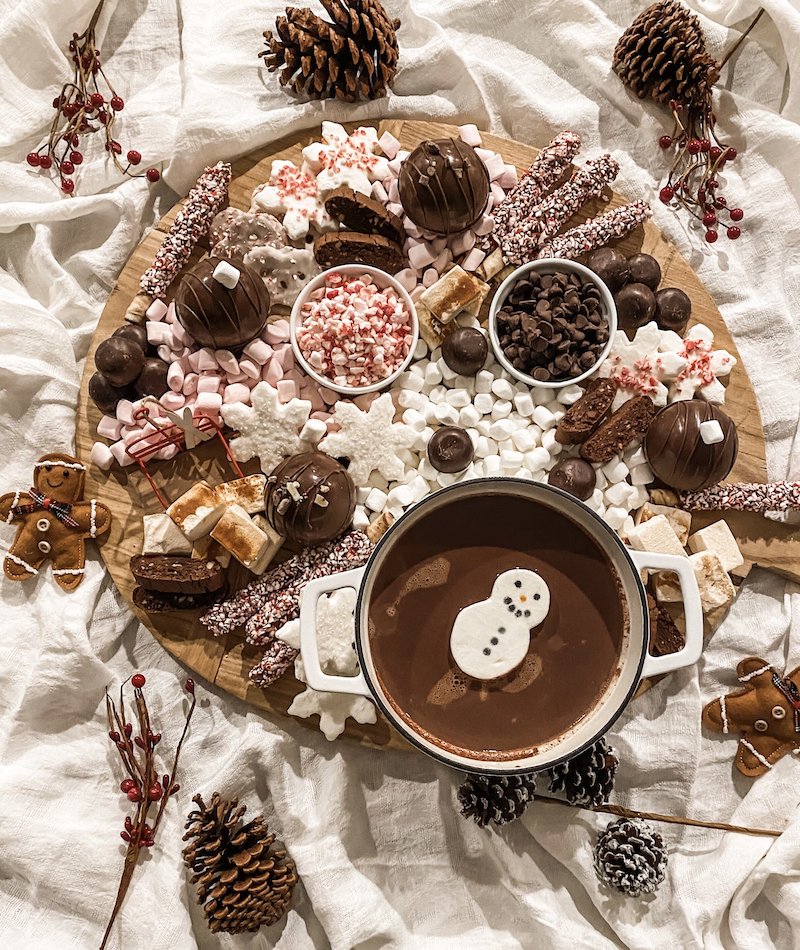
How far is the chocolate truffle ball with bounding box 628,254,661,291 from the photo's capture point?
1.92m

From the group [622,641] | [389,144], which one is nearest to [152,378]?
[389,144]

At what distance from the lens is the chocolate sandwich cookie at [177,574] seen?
181 cm

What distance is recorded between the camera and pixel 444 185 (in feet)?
5.97

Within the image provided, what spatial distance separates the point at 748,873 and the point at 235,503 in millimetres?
1579

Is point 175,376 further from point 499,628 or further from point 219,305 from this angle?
point 499,628

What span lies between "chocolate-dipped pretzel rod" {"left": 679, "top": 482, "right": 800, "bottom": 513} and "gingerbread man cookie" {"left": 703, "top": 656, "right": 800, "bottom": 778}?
0.41 metres

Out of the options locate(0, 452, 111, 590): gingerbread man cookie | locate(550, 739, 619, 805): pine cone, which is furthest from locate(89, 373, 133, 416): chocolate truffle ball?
locate(550, 739, 619, 805): pine cone

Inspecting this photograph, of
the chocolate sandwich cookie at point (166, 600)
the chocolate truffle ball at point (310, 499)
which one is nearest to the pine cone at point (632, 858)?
the chocolate truffle ball at point (310, 499)

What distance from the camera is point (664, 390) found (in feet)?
6.23

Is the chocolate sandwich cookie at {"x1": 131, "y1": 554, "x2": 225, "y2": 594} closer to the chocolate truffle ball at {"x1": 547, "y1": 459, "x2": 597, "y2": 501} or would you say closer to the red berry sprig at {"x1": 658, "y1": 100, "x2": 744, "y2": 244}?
the chocolate truffle ball at {"x1": 547, "y1": 459, "x2": 597, "y2": 501}

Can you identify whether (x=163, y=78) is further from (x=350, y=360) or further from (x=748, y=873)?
(x=748, y=873)

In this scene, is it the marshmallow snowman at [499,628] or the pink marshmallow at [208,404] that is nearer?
the marshmallow snowman at [499,628]

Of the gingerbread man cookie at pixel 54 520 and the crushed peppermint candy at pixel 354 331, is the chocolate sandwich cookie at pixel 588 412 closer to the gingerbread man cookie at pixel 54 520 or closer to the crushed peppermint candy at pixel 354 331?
the crushed peppermint candy at pixel 354 331

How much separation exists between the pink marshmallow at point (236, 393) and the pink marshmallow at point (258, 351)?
0.08m
